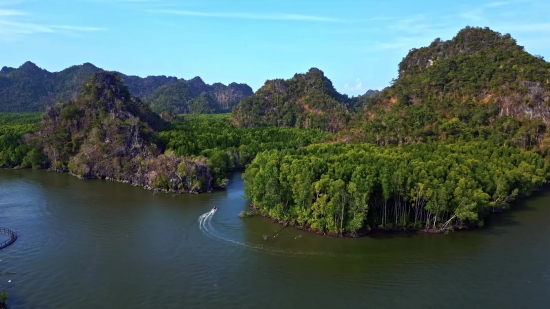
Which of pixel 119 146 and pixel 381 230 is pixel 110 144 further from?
pixel 381 230

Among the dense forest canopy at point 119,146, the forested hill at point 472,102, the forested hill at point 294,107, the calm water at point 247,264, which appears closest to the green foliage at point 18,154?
the dense forest canopy at point 119,146

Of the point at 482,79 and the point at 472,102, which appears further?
the point at 482,79

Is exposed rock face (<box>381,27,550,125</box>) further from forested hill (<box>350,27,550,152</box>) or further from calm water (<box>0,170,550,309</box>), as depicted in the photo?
calm water (<box>0,170,550,309</box>)

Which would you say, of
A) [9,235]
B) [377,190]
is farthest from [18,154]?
[377,190]

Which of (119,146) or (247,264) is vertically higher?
(119,146)

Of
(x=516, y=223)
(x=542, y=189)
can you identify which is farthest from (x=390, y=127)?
(x=516, y=223)

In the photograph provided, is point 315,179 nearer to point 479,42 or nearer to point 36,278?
point 36,278

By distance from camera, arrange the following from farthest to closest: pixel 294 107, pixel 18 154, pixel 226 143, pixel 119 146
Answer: pixel 294 107
pixel 226 143
pixel 18 154
pixel 119 146
